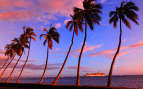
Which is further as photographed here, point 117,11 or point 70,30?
point 70,30

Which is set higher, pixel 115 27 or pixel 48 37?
pixel 115 27

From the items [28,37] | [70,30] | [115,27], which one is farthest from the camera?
[28,37]

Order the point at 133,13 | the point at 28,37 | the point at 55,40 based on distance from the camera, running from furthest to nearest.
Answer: the point at 28,37, the point at 55,40, the point at 133,13

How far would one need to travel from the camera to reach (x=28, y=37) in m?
47.1

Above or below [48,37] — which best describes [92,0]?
above

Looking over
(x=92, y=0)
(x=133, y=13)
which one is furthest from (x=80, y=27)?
(x=133, y=13)

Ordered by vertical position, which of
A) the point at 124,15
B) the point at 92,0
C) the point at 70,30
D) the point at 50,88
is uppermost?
the point at 92,0

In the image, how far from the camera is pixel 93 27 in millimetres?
28828

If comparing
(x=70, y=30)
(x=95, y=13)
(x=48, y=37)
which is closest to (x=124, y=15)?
(x=95, y=13)

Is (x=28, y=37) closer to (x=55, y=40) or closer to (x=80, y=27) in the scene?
(x=55, y=40)

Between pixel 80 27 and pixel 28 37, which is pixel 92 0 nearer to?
pixel 80 27

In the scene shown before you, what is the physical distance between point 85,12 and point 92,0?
301 cm

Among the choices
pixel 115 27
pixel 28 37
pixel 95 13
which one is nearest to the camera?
pixel 115 27

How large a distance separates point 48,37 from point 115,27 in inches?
707
